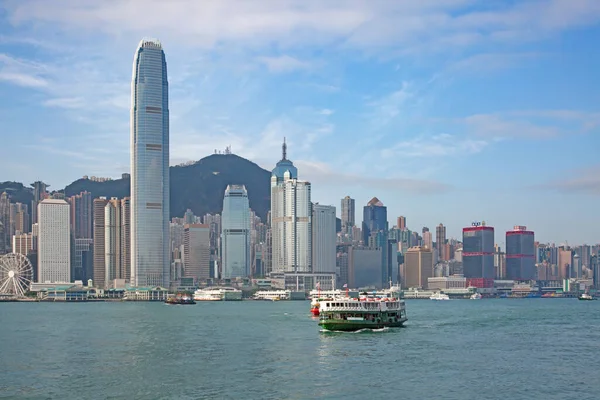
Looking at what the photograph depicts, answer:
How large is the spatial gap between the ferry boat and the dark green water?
6.91ft

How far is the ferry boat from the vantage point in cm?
9281

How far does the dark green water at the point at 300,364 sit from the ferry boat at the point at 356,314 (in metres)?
2.11

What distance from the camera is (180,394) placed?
52375 mm

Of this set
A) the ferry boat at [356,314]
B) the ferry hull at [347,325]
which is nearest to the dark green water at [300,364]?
the ferry boat at [356,314]

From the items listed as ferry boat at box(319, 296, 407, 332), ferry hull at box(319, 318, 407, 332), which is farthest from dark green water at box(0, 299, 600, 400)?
ferry hull at box(319, 318, 407, 332)

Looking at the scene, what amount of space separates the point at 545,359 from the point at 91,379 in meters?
35.1

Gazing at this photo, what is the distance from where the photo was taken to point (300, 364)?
65.8m

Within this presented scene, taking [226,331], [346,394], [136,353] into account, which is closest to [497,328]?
[226,331]

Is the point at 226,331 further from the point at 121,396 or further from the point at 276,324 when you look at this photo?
the point at 121,396

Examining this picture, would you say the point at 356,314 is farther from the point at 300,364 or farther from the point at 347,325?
the point at 300,364

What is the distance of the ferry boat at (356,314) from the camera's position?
9281 centimetres

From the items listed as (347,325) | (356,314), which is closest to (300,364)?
(347,325)

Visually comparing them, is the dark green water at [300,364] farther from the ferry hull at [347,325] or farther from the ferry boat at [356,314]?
the ferry hull at [347,325]

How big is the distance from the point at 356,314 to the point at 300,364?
2863 cm
